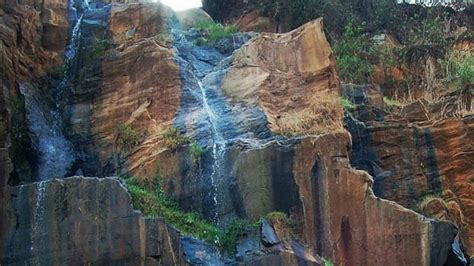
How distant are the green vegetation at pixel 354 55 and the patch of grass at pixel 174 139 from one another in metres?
9.91

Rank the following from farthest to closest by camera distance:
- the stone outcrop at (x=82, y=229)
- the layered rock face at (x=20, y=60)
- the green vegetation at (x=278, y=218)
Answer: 1. the layered rock face at (x=20, y=60)
2. the green vegetation at (x=278, y=218)
3. the stone outcrop at (x=82, y=229)

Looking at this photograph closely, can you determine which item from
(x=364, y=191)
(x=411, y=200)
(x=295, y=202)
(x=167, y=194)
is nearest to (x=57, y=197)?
(x=167, y=194)

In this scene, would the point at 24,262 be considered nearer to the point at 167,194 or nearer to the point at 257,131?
the point at 167,194

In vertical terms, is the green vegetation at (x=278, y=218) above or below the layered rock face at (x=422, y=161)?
below

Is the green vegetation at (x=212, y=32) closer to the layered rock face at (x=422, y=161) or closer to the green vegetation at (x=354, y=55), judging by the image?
the green vegetation at (x=354, y=55)

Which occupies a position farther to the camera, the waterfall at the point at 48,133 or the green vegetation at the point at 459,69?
the green vegetation at the point at 459,69

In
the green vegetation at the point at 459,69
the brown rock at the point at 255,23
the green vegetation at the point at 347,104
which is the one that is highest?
the brown rock at the point at 255,23

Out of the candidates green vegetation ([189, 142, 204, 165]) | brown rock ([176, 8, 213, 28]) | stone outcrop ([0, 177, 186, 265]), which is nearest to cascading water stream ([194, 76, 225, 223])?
green vegetation ([189, 142, 204, 165])

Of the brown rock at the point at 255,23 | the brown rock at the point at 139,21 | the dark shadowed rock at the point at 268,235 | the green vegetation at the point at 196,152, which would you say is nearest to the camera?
the dark shadowed rock at the point at 268,235

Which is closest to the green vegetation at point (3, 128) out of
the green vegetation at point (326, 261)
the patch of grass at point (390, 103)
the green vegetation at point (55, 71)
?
the green vegetation at point (55, 71)

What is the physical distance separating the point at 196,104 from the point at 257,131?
218cm

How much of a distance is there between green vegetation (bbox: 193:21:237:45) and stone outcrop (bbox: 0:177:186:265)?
1031cm

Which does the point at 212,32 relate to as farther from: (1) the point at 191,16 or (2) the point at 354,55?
Answer: (2) the point at 354,55

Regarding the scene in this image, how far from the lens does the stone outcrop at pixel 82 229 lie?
48.2 ft
